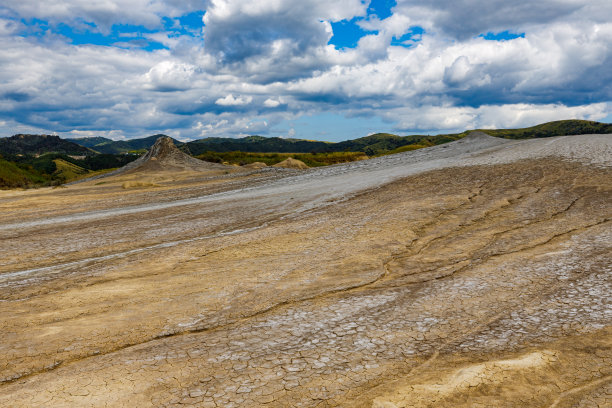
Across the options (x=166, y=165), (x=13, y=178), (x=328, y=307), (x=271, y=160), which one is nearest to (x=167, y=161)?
(x=166, y=165)

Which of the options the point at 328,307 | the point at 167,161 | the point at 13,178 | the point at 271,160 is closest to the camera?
the point at 328,307

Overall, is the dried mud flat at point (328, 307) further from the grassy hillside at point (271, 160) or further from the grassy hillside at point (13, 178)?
the grassy hillside at point (271, 160)

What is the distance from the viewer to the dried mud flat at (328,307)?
5.89 m

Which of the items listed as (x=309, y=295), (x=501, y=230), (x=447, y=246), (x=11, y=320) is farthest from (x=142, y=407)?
(x=501, y=230)

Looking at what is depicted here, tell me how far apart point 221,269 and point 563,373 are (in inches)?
361

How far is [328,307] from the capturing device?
29.1 ft

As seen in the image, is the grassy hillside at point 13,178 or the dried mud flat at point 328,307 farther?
the grassy hillside at point 13,178

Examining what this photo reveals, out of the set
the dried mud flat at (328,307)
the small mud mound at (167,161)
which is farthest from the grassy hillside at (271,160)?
the dried mud flat at (328,307)

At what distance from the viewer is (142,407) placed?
5.65 metres

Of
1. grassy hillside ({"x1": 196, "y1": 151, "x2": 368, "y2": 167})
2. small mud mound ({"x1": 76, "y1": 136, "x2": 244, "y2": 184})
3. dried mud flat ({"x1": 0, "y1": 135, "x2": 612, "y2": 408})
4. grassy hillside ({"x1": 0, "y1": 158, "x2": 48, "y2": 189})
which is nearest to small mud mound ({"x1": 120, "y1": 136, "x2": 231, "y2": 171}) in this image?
small mud mound ({"x1": 76, "y1": 136, "x2": 244, "y2": 184})

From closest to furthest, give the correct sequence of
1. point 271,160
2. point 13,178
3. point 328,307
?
point 328,307 → point 13,178 → point 271,160

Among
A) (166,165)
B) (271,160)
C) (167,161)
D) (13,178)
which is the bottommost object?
(166,165)

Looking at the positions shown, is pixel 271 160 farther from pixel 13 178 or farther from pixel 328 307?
pixel 328 307

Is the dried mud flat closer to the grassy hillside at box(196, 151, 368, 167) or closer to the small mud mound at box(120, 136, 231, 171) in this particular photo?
the small mud mound at box(120, 136, 231, 171)
